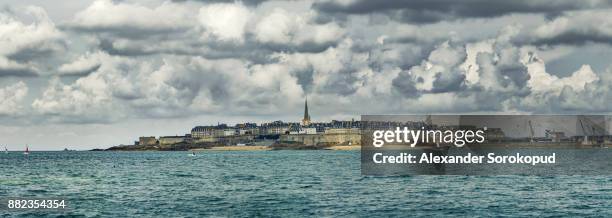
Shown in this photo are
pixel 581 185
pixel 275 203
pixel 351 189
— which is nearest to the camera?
pixel 275 203

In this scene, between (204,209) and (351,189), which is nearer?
(204,209)

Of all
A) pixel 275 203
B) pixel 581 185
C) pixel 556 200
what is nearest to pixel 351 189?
pixel 275 203

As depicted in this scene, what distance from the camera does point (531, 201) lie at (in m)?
85.9

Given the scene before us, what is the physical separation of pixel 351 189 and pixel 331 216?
29.8 metres

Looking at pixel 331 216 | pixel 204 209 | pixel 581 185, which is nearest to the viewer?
pixel 331 216

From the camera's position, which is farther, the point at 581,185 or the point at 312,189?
the point at 581,185

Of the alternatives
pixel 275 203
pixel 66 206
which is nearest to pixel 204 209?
pixel 275 203

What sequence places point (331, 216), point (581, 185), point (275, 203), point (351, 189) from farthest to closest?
point (581, 185) → point (351, 189) → point (275, 203) → point (331, 216)

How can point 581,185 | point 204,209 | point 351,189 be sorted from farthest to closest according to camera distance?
1. point 581,185
2. point 351,189
3. point 204,209

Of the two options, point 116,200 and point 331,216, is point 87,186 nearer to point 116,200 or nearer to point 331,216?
point 116,200

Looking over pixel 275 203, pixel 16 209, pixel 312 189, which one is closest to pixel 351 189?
pixel 312 189

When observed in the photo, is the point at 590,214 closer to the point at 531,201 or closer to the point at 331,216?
the point at 531,201

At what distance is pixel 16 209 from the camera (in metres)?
77.0

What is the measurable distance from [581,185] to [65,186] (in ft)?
233
